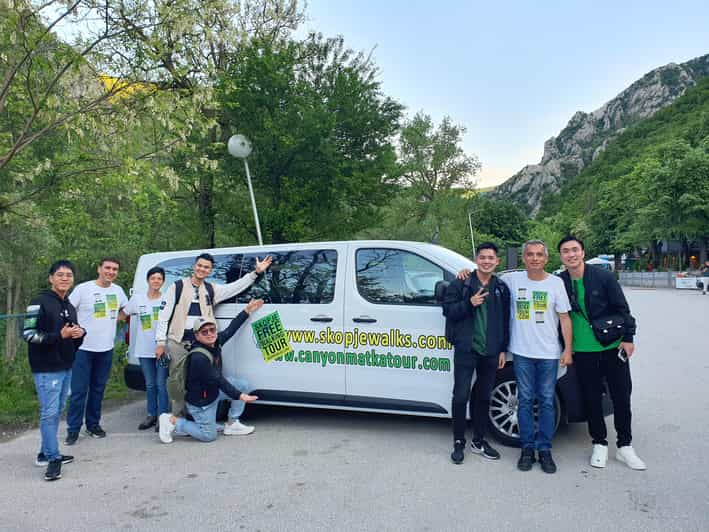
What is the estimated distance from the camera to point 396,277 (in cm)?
514

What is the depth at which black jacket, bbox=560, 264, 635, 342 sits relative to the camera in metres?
4.19

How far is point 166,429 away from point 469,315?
314cm

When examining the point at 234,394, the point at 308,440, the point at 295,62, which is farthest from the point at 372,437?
the point at 295,62

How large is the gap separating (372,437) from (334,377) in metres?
0.69

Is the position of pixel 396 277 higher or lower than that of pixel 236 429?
higher

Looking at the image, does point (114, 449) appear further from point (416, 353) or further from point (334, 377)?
point (416, 353)

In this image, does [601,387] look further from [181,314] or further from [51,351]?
[51,351]

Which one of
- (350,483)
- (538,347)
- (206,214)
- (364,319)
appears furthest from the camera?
(206,214)

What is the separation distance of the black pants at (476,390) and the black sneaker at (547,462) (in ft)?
1.69

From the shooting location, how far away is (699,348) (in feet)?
32.6

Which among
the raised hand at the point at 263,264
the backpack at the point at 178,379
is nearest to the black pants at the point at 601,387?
the raised hand at the point at 263,264

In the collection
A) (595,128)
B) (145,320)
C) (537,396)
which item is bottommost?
(537,396)

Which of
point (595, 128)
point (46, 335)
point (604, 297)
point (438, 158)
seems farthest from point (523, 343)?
point (595, 128)

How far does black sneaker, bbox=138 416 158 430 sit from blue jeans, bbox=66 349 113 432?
1.53 ft
